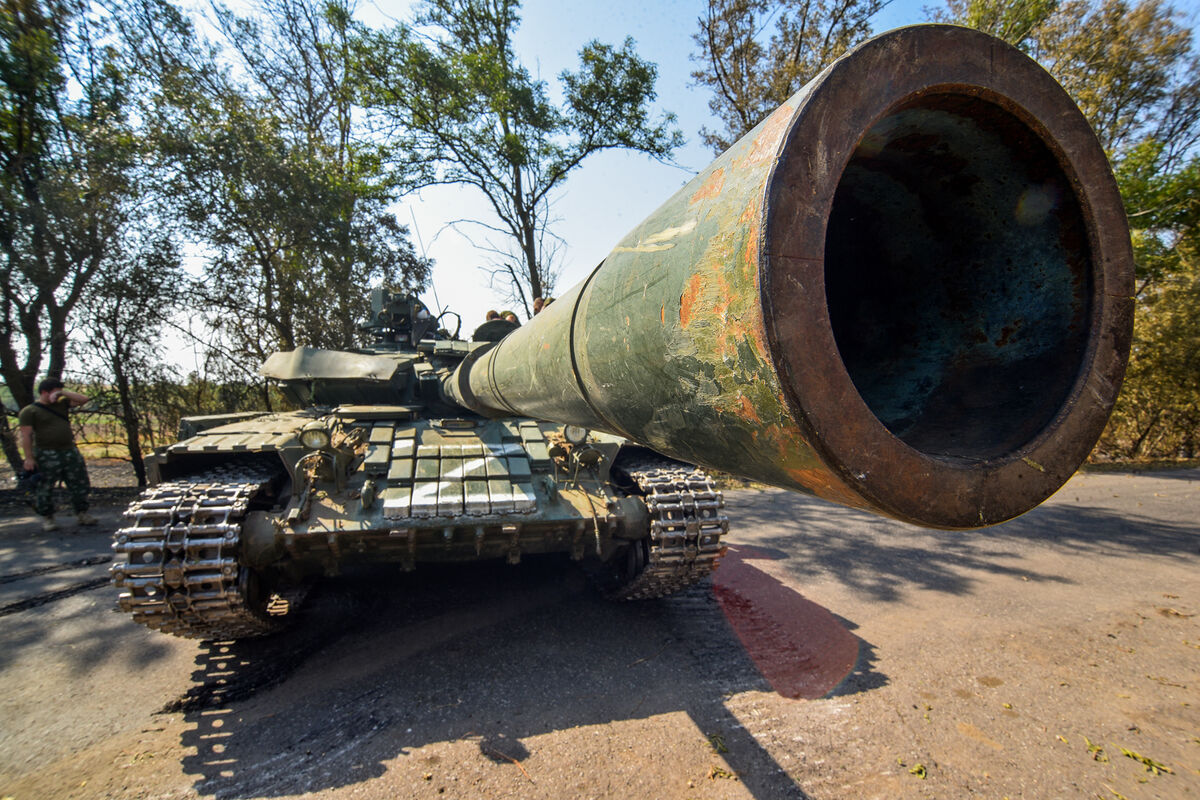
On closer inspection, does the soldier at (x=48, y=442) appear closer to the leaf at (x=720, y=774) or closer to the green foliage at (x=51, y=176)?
the green foliage at (x=51, y=176)

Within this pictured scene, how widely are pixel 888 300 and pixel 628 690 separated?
9.97 feet

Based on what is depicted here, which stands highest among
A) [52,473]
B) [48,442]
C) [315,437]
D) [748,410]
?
[748,410]

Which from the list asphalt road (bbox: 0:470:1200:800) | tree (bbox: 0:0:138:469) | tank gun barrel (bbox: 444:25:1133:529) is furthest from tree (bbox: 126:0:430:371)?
tank gun barrel (bbox: 444:25:1133:529)

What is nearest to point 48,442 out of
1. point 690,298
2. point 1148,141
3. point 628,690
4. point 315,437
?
point 315,437

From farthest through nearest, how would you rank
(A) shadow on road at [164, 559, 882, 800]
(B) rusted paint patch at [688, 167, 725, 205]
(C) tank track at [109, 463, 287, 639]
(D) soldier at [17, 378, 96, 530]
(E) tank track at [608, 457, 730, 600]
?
(D) soldier at [17, 378, 96, 530], (E) tank track at [608, 457, 730, 600], (C) tank track at [109, 463, 287, 639], (A) shadow on road at [164, 559, 882, 800], (B) rusted paint patch at [688, 167, 725, 205]

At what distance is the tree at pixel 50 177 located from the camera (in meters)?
→ 8.58

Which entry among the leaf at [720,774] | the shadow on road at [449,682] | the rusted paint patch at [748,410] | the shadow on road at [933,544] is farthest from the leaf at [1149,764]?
the rusted paint patch at [748,410]

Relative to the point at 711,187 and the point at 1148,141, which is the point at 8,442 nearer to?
the point at 711,187

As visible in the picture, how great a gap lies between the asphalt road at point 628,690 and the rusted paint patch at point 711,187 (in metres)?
2.72

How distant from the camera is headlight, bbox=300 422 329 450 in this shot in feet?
11.9

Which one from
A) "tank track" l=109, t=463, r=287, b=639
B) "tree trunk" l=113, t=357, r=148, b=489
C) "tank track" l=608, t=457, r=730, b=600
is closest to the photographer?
"tank track" l=109, t=463, r=287, b=639

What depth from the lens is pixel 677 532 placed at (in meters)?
3.91

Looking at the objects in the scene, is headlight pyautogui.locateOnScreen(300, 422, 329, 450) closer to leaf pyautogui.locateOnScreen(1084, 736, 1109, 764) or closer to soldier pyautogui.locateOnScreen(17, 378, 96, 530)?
leaf pyautogui.locateOnScreen(1084, 736, 1109, 764)

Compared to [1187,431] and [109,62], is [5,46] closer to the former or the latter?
[109,62]
